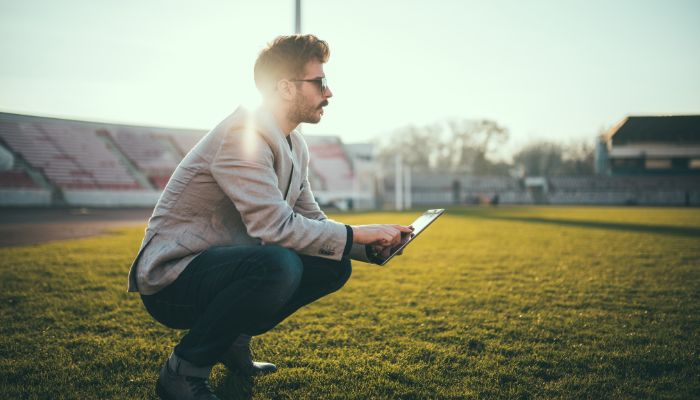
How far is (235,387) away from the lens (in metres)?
2.37

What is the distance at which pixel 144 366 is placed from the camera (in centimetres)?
268

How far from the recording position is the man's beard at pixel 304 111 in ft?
7.54

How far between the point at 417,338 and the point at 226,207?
1744 millimetres

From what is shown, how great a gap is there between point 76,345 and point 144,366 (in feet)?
2.34

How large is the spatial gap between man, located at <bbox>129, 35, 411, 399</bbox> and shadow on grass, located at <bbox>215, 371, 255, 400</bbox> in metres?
0.21

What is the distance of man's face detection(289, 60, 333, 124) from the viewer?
2.27 metres

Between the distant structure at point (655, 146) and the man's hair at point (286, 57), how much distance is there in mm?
58521

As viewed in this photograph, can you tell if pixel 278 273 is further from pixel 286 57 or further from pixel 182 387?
pixel 286 57

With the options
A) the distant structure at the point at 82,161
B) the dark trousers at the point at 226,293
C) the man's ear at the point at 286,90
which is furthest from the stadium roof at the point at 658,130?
the dark trousers at the point at 226,293

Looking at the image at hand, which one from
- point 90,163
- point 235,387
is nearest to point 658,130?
point 90,163

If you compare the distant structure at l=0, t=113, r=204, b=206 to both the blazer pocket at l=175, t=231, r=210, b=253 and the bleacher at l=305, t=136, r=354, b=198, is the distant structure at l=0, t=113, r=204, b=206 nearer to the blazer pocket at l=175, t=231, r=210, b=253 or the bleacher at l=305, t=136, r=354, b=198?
the bleacher at l=305, t=136, r=354, b=198

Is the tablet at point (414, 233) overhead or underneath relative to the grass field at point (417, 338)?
overhead

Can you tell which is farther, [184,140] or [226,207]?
[184,140]

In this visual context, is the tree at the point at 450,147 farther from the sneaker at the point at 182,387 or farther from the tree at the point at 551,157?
the sneaker at the point at 182,387
